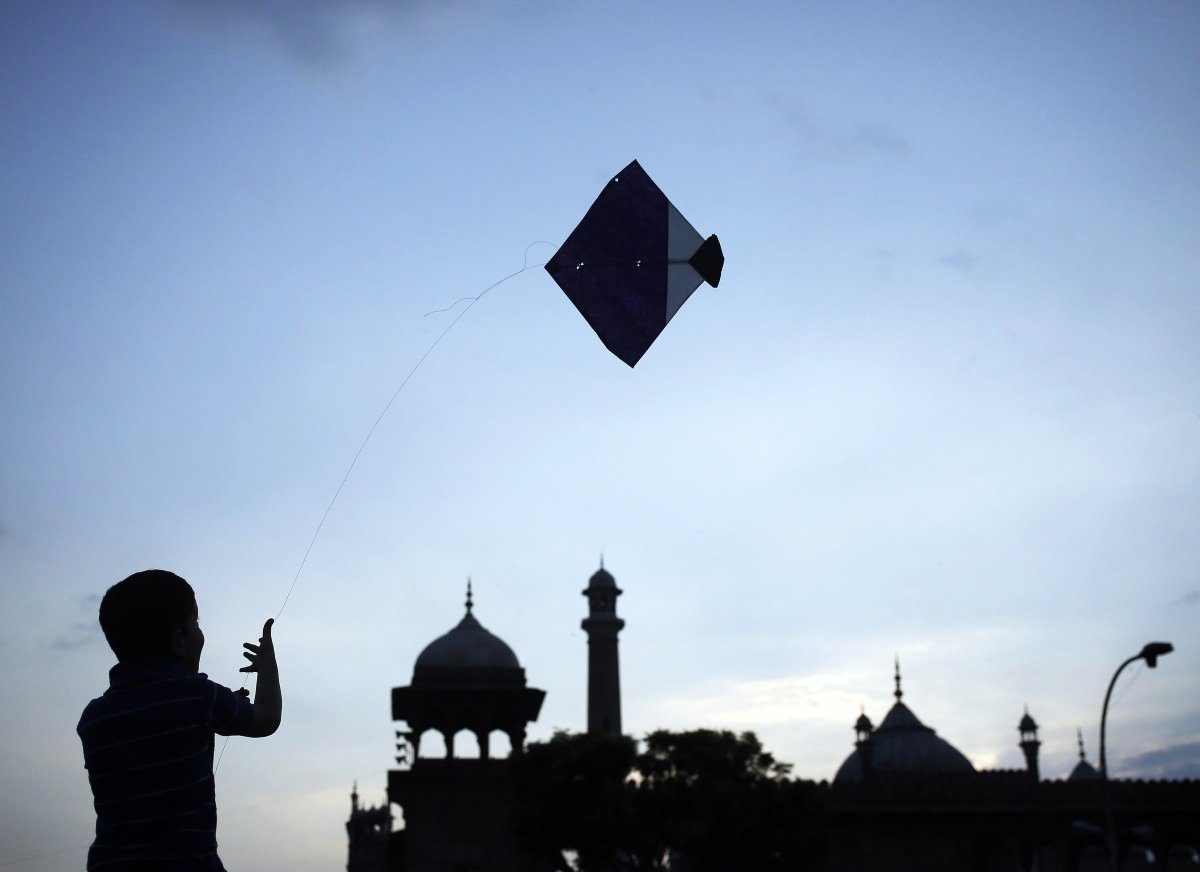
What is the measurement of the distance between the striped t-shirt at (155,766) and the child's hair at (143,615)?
101 millimetres

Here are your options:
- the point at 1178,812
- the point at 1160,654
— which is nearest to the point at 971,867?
the point at 1178,812

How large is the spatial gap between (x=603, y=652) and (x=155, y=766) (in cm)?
7416

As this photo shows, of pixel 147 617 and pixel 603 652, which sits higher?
pixel 603 652

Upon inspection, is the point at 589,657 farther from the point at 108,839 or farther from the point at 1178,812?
the point at 108,839

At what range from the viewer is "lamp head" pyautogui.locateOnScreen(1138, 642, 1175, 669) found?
94.5 feet

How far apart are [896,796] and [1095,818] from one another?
7.72 meters

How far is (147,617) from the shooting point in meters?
4.52

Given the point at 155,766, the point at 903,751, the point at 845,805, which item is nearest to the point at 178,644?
the point at 155,766

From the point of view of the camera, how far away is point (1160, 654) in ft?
94.9

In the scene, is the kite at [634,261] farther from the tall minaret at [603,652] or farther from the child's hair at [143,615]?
the tall minaret at [603,652]

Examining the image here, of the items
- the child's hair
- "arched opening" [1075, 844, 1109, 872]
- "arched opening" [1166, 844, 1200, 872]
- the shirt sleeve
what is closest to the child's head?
the child's hair

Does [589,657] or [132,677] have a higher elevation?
[589,657]

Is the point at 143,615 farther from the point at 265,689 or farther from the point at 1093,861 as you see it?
the point at 1093,861

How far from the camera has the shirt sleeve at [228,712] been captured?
4395 millimetres
